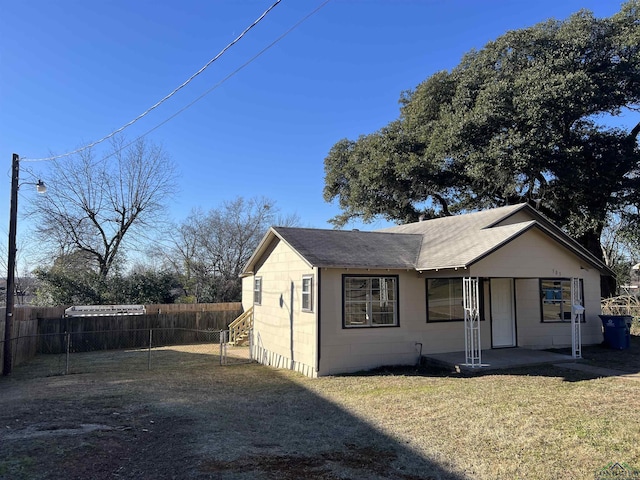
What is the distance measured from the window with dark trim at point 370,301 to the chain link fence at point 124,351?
15.2 feet

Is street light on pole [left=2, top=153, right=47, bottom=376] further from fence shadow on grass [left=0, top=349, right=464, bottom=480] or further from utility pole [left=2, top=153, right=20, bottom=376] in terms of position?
fence shadow on grass [left=0, top=349, right=464, bottom=480]

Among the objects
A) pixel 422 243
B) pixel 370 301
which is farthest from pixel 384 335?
pixel 422 243

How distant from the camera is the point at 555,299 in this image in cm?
1422

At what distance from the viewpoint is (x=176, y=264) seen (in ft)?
97.6

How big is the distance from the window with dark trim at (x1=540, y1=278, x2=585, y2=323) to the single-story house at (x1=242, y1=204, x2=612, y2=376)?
3 centimetres

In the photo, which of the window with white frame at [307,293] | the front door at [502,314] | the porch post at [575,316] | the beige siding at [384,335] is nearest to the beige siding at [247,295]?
the window with white frame at [307,293]

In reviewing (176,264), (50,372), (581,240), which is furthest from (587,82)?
(176,264)

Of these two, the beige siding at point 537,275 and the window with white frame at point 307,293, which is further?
the beige siding at point 537,275

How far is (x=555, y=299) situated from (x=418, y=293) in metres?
5.35

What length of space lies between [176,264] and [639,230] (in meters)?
26.6

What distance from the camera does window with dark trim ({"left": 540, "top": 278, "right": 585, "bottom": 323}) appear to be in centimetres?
1403

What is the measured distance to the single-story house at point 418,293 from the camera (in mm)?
11086

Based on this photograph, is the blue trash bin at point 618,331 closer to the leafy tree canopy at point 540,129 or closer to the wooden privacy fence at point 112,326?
the leafy tree canopy at point 540,129

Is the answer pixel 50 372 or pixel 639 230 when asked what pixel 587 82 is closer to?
pixel 639 230
